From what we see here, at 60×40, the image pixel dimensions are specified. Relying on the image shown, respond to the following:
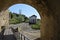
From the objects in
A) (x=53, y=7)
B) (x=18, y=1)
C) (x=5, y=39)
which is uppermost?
(x=18, y=1)

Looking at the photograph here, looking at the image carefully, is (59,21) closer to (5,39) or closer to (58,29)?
(58,29)

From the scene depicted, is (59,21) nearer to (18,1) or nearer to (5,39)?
(18,1)

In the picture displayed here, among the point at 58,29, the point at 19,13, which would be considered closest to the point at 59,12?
the point at 58,29

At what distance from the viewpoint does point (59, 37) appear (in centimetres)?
551

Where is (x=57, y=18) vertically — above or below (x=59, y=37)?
above

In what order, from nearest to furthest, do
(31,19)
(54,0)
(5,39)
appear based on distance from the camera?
(54,0), (5,39), (31,19)

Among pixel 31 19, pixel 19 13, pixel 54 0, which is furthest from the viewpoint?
pixel 19 13

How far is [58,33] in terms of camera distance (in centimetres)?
561

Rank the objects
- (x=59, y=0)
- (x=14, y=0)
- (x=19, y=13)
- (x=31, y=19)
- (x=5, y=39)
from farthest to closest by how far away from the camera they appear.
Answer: (x=19, y=13) → (x=31, y=19) → (x=5, y=39) → (x=14, y=0) → (x=59, y=0)

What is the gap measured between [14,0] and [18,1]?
0.45m

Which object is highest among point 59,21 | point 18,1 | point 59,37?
point 18,1

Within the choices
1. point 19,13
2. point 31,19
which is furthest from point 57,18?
point 19,13

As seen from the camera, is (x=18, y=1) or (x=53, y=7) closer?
(x=53, y=7)

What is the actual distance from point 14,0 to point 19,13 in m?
35.2
